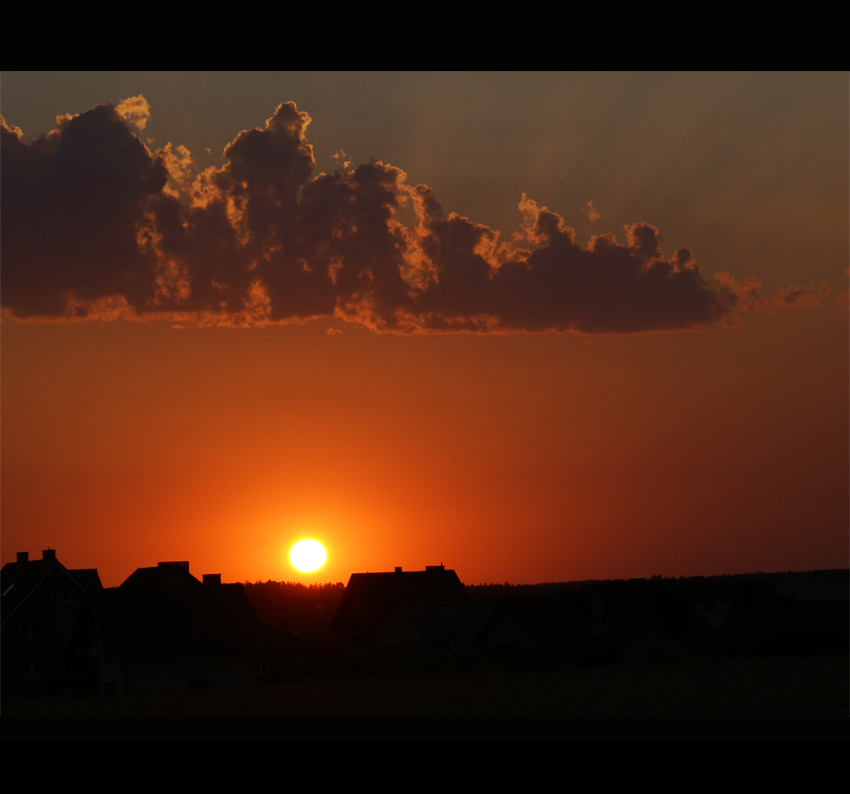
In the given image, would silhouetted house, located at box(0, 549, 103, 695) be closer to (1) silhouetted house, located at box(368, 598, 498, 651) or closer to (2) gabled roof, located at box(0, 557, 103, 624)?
(2) gabled roof, located at box(0, 557, 103, 624)

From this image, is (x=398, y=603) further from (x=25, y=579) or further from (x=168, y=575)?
(x=25, y=579)

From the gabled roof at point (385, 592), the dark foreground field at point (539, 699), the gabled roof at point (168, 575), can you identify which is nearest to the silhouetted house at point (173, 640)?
the dark foreground field at point (539, 699)

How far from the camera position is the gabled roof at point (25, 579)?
136ft

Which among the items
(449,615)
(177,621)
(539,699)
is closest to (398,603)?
(449,615)

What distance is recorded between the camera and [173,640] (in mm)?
38625

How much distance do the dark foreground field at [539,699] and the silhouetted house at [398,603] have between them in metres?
22.2

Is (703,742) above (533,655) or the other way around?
the other way around

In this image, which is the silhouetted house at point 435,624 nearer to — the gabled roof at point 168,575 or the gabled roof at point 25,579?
the gabled roof at point 168,575

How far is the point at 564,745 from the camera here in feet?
16.3

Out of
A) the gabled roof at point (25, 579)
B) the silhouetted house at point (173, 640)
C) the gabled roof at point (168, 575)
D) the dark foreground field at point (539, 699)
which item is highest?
the gabled roof at point (168, 575)
